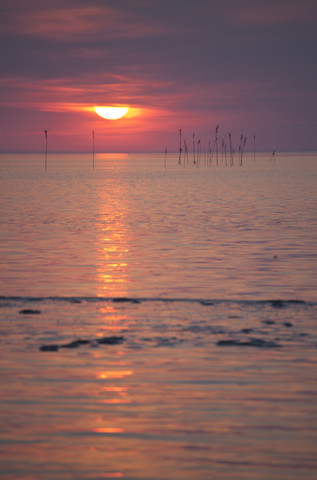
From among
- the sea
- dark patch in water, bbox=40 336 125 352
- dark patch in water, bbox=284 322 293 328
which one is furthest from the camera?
dark patch in water, bbox=284 322 293 328

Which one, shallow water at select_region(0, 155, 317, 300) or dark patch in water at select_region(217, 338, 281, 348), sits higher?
shallow water at select_region(0, 155, 317, 300)

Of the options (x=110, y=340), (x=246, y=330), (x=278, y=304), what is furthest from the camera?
(x=278, y=304)

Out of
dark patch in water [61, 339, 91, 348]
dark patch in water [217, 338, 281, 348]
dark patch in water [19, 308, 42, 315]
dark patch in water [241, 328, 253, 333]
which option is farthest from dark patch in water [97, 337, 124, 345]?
dark patch in water [19, 308, 42, 315]

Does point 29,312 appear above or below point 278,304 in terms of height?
below

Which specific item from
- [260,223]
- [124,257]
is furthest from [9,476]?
[260,223]

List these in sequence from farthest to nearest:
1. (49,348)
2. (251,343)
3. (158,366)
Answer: (251,343) → (49,348) → (158,366)

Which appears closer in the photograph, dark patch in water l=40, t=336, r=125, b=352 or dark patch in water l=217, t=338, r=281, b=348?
dark patch in water l=40, t=336, r=125, b=352

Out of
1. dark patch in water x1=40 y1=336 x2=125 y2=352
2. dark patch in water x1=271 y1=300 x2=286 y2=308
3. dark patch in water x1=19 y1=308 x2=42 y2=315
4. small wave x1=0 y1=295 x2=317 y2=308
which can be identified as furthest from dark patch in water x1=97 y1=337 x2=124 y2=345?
dark patch in water x1=271 y1=300 x2=286 y2=308

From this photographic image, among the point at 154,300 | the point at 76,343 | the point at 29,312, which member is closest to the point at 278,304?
the point at 154,300

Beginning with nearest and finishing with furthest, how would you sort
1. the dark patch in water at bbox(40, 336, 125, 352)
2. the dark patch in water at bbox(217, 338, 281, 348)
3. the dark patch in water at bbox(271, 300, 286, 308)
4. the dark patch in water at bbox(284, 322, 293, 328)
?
the dark patch in water at bbox(40, 336, 125, 352) → the dark patch in water at bbox(217, 338, 281, 348) → the dark patch in water at bbox(284, 322, 293, 328) → the dark patch in water at bbox(271, 300, 286, 308)

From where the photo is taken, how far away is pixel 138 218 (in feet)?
142

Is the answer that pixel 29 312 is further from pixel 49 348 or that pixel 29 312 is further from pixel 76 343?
pixel 49 348

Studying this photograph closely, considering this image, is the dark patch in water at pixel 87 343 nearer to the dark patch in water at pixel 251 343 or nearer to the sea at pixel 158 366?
the sea at pixel 158 366

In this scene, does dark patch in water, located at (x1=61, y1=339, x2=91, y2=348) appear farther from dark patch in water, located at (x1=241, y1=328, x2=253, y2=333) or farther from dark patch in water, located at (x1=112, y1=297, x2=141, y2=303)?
dark patch in water, located at (x1=112, y1=297, x2=141, y2=303)
